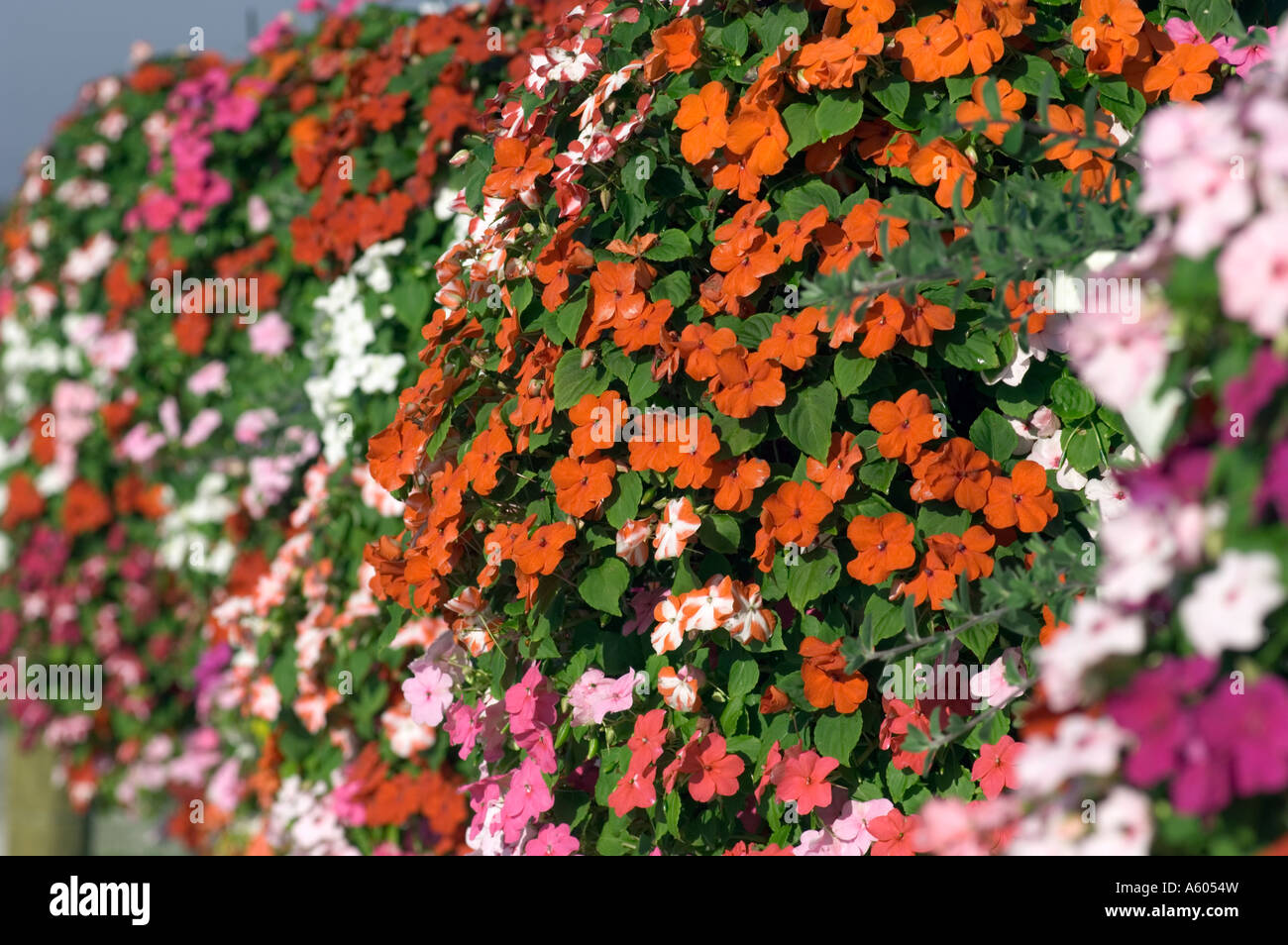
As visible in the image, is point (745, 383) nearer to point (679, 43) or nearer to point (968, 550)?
point (968, 550)

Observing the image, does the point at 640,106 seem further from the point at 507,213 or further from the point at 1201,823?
the point at 1201,823

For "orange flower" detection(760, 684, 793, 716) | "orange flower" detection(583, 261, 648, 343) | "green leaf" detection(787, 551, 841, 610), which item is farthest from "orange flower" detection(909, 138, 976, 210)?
"orange flower" detection(760, 684, 793, 716)

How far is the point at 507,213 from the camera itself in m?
2.32

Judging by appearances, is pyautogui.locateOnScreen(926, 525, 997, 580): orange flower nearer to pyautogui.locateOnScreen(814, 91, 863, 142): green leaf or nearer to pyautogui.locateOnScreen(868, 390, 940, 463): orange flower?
pyautogui.locateOnScreen(868, 390, 940, 463): orange flower

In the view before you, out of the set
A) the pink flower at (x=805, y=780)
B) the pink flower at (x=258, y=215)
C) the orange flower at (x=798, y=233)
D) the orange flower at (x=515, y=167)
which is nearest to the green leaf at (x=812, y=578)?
the pink flower at (x=805, y=780)

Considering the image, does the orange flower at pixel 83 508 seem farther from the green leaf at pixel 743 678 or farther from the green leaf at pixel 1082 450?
the green leaf at pixel 1082 450

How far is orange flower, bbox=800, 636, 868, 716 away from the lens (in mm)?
1956

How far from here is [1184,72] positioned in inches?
80.2

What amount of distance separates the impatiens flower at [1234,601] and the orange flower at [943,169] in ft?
3.52

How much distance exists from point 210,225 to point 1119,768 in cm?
382

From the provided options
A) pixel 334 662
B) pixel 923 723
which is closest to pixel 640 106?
pixel 923 723

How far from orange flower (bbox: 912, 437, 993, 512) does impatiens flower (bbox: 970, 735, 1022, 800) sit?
0.34 metres

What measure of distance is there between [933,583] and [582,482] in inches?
22.3

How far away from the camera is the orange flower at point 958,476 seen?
193 centimetres
